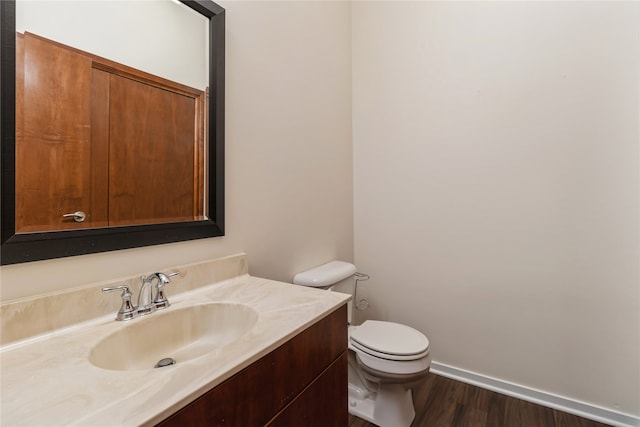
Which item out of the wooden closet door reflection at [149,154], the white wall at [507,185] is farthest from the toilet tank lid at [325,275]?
the wooden closet door reflection at [149,154]

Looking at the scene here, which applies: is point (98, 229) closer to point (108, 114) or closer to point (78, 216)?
point (78, 216)

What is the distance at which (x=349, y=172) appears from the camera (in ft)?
7.22

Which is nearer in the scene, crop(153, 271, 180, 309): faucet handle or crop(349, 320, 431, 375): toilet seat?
crop(153, 271, 180, 309): faucet handle

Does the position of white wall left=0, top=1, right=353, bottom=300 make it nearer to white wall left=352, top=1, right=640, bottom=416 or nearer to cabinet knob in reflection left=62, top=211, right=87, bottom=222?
cabinet knob in reflection left=62, top=211, right=87, bottom=222

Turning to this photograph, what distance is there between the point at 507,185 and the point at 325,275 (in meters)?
1.15

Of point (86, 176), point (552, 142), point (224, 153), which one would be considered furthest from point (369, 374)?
point (552, 142)

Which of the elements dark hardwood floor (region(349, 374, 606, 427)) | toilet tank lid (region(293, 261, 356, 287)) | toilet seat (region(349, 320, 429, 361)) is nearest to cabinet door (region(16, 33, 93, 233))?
toilet tank lid (region(293, 261, 356, 287))

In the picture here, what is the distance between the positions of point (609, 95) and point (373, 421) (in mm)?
2001

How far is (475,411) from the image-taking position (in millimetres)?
1605

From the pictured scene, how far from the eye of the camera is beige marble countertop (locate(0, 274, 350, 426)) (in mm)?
477

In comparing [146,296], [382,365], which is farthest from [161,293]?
[382,365]

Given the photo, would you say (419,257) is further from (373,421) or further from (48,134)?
(48,134)

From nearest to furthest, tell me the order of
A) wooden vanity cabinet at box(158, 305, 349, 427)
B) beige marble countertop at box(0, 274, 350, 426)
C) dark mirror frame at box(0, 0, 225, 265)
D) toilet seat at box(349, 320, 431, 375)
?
beige marble countertop at box(0, 274, 350, 426), wooden vanity cabinet at box(158, 305, 349, 427), dark mirror frame at box(0, 0, 225, 265), toilet seat at box(349, 320, 431, 375)

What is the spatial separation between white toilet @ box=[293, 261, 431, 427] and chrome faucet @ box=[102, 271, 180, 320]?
75 cm
